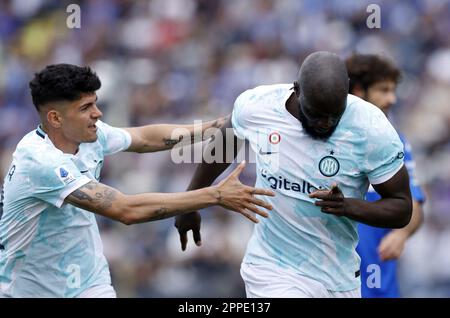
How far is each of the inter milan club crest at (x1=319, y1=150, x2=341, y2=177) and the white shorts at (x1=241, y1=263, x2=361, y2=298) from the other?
682 mm

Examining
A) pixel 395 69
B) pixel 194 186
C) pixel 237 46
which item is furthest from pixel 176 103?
pixel 194 186

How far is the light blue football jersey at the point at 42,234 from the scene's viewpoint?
21.9 feet

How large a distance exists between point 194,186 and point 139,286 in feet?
14.6

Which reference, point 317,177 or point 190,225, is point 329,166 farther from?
point 190,225

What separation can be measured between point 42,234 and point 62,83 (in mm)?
963

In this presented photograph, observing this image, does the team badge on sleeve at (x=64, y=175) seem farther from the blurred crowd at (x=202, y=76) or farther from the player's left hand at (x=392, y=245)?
the blurred crowd at (x=202, y=76)

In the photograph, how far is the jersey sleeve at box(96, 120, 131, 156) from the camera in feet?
23.9

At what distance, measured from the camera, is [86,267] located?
685cm

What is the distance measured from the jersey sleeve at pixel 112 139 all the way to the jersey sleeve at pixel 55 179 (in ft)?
2.24

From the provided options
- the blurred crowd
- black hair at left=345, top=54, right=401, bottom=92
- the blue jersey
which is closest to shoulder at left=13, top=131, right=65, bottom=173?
black hair at left=345, top=54, right=401, bottom=92

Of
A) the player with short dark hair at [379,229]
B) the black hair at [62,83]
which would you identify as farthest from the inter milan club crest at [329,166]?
the player with short dark hair at [379,229]

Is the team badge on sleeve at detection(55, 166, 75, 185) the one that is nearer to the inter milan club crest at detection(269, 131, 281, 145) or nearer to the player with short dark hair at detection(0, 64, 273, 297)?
the player with short dark hair at detection(0, 64, 273, 297)
